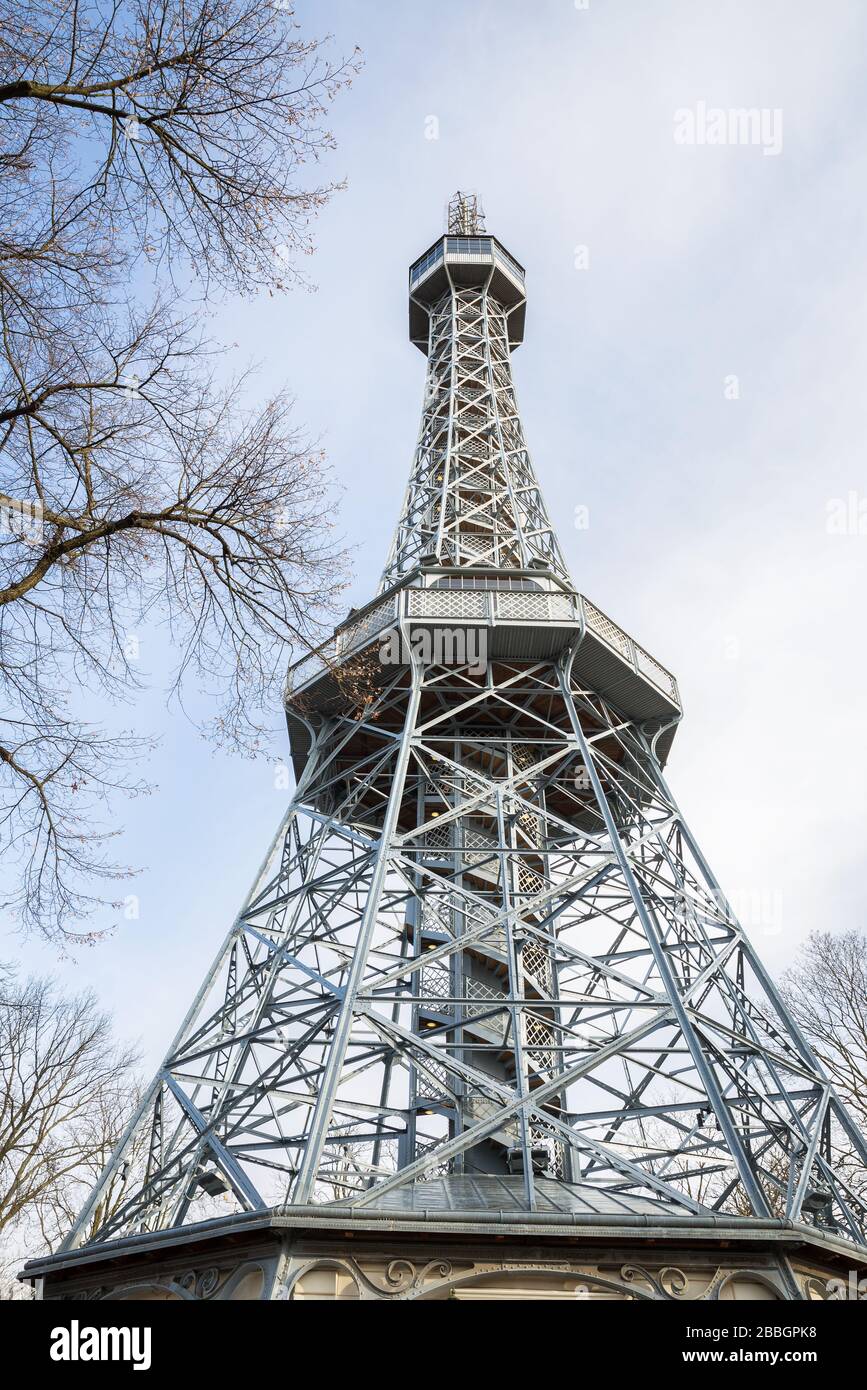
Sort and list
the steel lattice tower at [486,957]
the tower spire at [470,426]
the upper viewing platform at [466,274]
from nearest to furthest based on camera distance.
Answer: the steel lattice tower at [486,957]
the tower spire at [470,426]
the upper viewing platform at [466,274]

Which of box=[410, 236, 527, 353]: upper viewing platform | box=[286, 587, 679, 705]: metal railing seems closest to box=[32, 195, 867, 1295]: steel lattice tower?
box=[286, 587, 679, 705]: metal railing

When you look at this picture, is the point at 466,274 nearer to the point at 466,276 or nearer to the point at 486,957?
the point at 466,276

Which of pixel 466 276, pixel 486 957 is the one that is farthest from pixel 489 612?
pixel 466 276

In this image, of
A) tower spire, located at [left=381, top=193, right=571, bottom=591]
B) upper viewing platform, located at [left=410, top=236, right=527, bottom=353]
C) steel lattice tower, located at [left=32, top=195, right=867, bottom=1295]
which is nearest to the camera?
steel lattice tower, located at [left=32, top=195, right=867, bottom=1295]

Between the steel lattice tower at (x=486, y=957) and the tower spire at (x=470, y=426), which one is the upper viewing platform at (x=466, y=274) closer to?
the tower spire at (x=470, y=426)

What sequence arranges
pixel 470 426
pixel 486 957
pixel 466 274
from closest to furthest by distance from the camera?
pixel 486 957 < pixel 470 426 < pixel 466 274

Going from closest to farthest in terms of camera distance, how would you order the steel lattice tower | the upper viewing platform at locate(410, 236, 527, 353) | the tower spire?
1. the steel lattice tower
2. the tower spire
3. the upper viewing platform at locate(410, 236, 527, 353)

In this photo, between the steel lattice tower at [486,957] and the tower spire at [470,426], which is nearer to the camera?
the steel lattice tower at [486,957]

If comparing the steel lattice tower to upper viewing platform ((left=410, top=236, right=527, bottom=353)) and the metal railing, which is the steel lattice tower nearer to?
the metal railing

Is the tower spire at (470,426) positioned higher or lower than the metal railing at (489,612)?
higher

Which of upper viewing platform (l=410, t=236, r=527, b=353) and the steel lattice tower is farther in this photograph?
upper viewing platform (l=410, t=236, r=527, b=353)

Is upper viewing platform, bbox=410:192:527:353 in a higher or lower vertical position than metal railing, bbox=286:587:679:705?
higher

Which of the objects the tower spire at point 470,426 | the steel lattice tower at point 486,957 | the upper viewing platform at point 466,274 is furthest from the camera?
the upper viewing platform at point 466,274

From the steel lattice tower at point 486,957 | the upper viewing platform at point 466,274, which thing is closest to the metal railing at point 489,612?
the steel lattice tower at point 486,957
